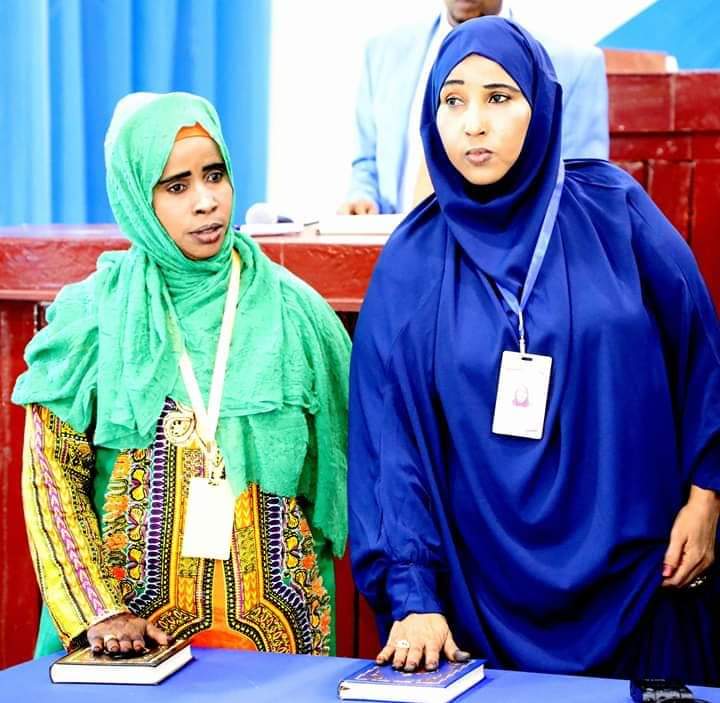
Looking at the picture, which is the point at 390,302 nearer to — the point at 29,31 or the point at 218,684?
the point at 218,684

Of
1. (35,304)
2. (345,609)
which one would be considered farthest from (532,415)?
(35,304)

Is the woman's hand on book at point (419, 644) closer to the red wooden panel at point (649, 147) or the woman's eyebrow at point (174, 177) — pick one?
the woman's eyebrow at point (174, 177)

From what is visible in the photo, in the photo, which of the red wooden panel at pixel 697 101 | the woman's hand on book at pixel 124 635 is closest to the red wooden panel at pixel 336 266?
the woman's hand on book at pixel 124 635

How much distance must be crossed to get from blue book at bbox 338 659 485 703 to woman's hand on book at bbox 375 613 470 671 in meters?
0.04

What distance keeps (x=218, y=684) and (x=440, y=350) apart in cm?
61

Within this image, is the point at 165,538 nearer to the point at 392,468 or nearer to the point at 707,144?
the point at 392,468

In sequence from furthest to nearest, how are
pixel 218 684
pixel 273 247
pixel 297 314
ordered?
pixel 273 247 < pixel 297 314 < pixel 218 684

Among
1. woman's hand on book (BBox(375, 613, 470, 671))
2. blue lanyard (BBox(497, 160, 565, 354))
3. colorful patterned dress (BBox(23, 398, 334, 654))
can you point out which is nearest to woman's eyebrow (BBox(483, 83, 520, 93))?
blue lanyard (BBox(497, 160, 565, 354))

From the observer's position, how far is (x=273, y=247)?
3.03m

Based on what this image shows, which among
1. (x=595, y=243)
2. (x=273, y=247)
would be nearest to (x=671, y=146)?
(x=273, y=247)

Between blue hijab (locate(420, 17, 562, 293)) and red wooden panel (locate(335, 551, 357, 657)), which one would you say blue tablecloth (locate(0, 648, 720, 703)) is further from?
red wooden panel (locate(335, 551, 357, 657))

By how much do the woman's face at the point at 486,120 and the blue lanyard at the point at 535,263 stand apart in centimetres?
10

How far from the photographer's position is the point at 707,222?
388 centimetres

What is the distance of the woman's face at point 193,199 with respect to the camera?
7.53ft
